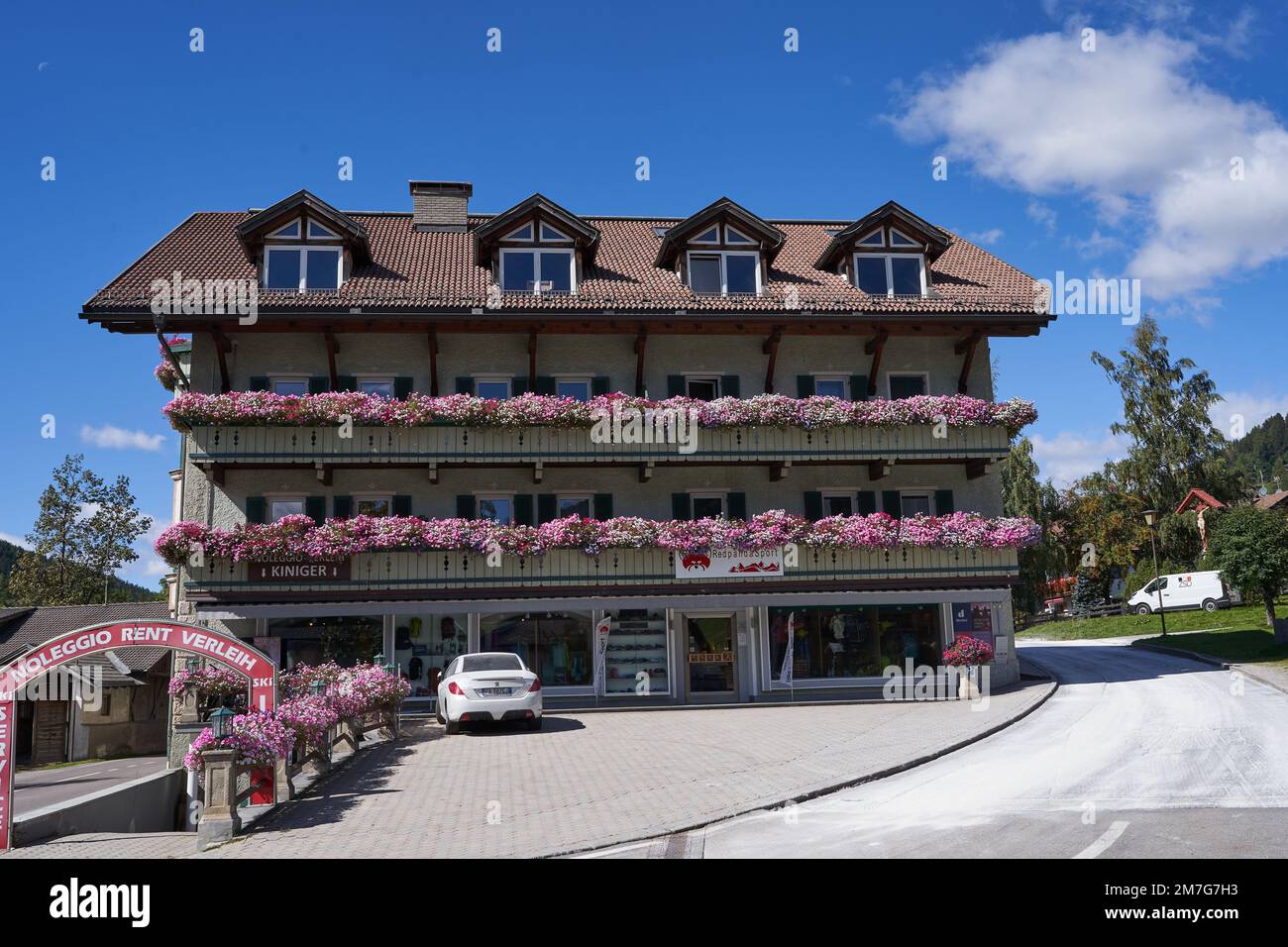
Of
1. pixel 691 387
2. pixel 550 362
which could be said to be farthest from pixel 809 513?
pixel 550 362

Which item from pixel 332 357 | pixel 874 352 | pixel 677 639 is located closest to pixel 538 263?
pixel 332 357

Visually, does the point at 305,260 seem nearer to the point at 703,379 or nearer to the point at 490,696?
the point at 703,379

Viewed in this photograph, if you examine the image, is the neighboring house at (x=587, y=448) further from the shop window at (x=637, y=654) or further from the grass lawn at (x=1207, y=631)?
the grass lawn at (x=1207, y=631)

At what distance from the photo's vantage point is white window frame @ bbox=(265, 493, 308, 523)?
24469 millimetres

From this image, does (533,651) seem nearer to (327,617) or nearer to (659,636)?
(659,636)

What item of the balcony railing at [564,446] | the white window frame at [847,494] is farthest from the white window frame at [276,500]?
the white window frame at [847,494]

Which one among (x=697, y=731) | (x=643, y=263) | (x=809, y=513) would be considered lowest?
(x=697, y=731)

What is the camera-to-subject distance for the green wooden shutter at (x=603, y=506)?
2531 cm

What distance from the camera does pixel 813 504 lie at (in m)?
25.9

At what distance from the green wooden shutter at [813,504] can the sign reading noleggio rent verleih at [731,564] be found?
2.38 meters

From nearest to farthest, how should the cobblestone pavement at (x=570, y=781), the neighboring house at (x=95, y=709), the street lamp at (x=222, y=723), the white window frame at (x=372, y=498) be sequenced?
the cobblestone pavement at (x=570, y=781), the street lamp at (x=222, y=723), the white window frame at (x=372, y=498), the neighboring house at (x=95, y=709)

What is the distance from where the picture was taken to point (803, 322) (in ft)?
82.7
